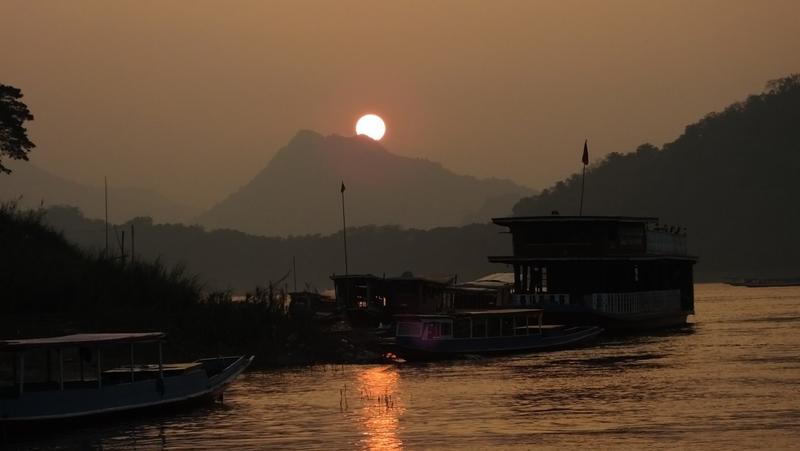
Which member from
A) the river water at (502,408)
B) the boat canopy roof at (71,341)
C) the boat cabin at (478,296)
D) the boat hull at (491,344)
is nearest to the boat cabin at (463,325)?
the boat hull at (491,344)

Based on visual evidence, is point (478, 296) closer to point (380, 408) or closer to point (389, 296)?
point (389, 296)

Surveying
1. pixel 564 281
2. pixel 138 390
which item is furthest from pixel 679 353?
pixel 138 390

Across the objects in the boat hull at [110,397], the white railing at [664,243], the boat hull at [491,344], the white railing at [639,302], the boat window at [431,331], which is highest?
the white railing at [664,243]

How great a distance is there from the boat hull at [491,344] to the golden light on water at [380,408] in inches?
86.4

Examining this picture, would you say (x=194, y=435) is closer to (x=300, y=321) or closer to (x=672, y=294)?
(x=300, y=321)

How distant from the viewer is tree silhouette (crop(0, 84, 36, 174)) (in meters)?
72.8

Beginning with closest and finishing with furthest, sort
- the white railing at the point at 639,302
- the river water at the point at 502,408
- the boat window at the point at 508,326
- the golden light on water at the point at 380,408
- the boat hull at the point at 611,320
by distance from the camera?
1. the river water at the point at 502,408
2. the golden light on water at the point at 380,408
3. the boat window at the point at 508,326
4. the boat hull at the point at 611,320
5. the white railing at the point at 639,302

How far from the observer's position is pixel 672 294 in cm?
8975

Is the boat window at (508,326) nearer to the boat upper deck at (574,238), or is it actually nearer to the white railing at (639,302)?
the boat upper deck at (574,238)

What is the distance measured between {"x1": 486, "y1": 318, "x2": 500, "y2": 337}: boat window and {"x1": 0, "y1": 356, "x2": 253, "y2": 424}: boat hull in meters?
20.7

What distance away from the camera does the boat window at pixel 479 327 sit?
2527 inches

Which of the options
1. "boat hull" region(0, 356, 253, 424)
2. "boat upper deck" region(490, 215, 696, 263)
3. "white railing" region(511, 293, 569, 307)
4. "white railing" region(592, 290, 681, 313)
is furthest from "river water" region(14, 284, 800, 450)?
"boat upper deck" region(490, 215, 696, 263)

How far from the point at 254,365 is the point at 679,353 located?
22019mm

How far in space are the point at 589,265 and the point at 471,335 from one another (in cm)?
1912
